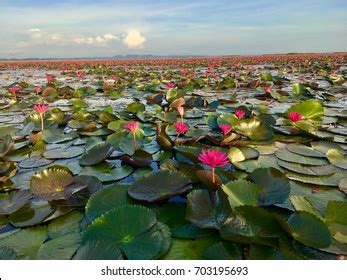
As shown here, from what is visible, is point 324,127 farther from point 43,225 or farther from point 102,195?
point 43,225

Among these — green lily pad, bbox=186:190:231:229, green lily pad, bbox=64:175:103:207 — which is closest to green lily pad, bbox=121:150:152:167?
green lily pad, bbox=64:175:103:207

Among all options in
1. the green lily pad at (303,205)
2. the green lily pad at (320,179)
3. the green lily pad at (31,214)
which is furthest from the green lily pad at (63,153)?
the green lily pad at (303,205)

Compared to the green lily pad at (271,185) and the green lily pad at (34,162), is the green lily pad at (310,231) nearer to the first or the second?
the green lily pad at (271,185)

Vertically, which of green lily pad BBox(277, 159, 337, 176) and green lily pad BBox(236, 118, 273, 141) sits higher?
green lily pad BBox(236, 118, 273, 141)

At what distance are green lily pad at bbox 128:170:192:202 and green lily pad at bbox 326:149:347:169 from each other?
1148 millimetres

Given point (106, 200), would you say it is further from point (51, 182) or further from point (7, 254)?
point (7, 254)

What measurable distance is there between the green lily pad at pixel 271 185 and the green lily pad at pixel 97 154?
1134 millimetres

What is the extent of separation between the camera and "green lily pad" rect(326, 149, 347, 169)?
2439 millimetres

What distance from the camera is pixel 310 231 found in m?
1.44

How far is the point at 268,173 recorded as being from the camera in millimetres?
1950

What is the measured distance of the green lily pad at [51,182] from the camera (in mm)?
2010

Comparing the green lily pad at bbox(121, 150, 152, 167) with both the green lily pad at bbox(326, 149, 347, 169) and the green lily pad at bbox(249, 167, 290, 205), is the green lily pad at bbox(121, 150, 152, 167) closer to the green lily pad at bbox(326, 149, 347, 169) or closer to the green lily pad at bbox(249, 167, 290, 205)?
the green lily pad at bbox(249, 167, 290, 205)
